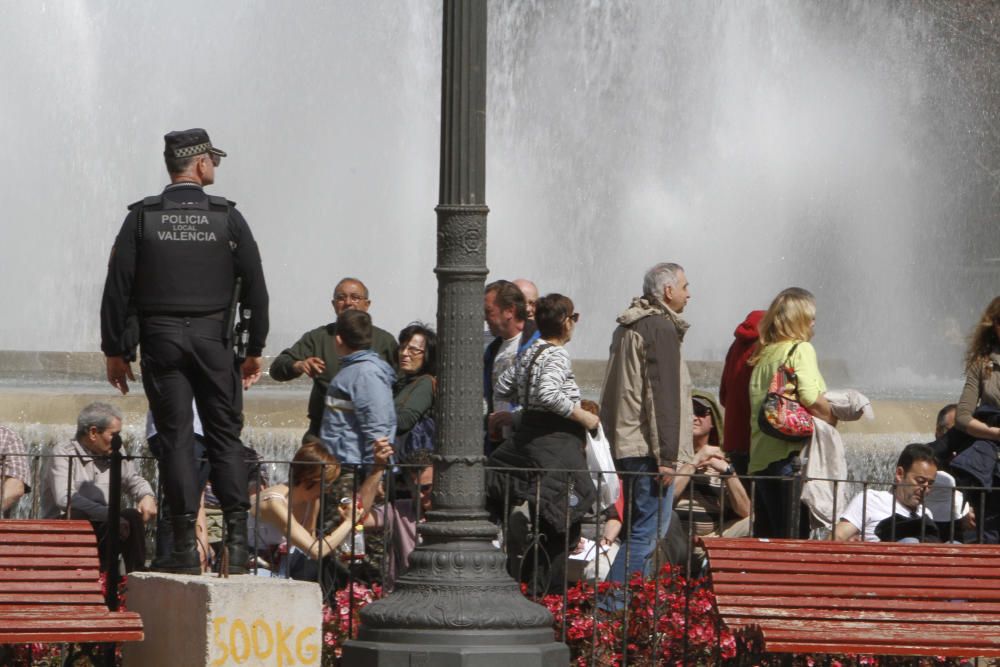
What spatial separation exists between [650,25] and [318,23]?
170 inches

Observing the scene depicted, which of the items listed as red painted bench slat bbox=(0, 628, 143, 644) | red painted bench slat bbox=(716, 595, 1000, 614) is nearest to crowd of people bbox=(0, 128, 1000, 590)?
red painted bench slat bbox=(716, 595, 1000, 614)

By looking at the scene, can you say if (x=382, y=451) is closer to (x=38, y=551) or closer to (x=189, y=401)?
(x=189, y=401)

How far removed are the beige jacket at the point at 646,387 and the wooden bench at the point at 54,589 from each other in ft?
9.37

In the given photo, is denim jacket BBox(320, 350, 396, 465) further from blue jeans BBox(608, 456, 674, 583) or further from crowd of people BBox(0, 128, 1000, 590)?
blue jeans BBox(608, 456, 674, 583)

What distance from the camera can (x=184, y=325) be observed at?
7.94 m

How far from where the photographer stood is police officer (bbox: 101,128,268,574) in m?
7.91

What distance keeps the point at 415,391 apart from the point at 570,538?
1.33 m

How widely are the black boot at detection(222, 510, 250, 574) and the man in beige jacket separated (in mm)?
2113

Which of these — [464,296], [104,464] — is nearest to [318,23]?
[104,464]

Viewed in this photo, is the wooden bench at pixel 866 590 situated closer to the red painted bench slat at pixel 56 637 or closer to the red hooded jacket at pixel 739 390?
the red hooded jacket at pixel 739 390

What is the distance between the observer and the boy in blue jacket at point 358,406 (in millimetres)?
9578

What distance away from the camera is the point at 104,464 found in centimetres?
938

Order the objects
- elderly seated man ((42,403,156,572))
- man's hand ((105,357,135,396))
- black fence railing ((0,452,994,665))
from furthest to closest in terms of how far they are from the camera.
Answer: elderly seated man ((42,403,156,572)) < black fence railing ((0,452,994,665)) < man's hand ((105,357,135,396))

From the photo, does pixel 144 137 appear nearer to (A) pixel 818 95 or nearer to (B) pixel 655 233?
(B) pixel 655 233
